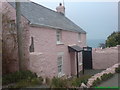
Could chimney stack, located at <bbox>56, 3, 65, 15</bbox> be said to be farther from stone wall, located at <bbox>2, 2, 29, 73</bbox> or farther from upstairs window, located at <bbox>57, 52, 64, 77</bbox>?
stone wall, located at <bbox>2, 2, 29, 73</bbox>

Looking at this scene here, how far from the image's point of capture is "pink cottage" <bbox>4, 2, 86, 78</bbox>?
1495 centimetres

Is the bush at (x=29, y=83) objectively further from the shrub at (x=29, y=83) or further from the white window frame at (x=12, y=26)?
the white window frame at (x=12, y=26)

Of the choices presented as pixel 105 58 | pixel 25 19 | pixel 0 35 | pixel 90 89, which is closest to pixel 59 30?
pixel 25 19

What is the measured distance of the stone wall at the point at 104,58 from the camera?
25.3m

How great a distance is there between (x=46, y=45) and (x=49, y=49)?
56cm

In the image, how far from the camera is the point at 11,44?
15.6m

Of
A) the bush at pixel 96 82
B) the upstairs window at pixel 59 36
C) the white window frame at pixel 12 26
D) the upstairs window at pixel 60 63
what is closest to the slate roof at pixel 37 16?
the upstairs window at pixel 59 36

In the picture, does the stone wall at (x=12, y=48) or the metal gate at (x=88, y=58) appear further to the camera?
the metal gate at (x=88, y=58)

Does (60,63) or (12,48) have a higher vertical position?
(12,48)

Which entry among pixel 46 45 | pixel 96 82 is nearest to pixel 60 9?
pixel 46 45

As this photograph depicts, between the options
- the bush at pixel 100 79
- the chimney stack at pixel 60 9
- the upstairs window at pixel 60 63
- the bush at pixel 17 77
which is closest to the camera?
the bush at pixel 100 79

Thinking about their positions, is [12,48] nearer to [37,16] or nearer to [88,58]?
[37,16]

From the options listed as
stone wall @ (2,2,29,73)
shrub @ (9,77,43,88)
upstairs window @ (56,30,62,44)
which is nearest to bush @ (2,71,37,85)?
shrub @ (9,77,43,88)

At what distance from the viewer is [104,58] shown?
25859 millimetres
